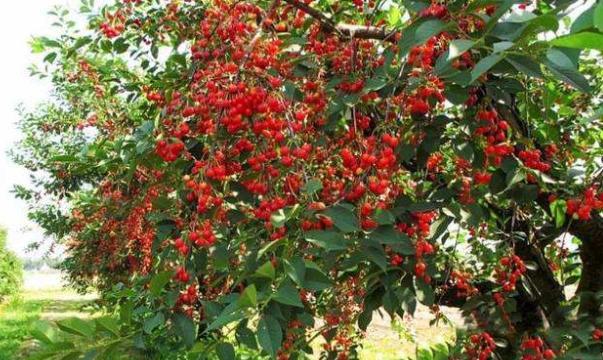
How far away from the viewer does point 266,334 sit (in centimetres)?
150

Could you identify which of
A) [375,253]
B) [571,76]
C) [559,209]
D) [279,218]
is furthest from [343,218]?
[559,209]

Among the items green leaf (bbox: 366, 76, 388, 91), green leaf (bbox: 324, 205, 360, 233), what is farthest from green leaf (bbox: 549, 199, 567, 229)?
green leaf (bbox: 324, 205, 360, 233)

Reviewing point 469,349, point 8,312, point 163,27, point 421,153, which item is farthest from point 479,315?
point 8,312

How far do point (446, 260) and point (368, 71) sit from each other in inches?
71.8

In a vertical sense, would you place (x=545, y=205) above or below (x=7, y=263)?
above

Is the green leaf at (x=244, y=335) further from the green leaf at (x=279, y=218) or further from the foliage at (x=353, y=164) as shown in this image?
the green leaf at (x=279, y=218)

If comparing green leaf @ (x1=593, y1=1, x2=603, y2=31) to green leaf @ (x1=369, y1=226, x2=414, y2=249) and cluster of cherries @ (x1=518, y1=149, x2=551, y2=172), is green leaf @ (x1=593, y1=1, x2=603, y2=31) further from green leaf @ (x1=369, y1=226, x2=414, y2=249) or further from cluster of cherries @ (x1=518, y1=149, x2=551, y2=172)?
cluster of cherries @ (x1=518, y1=149, x2=551, y2=172)

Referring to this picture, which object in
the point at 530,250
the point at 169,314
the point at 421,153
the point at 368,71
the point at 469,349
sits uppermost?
the point at 368,71

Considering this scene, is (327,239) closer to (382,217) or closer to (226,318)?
(382,217)

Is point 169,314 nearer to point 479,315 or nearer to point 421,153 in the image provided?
point 421,153

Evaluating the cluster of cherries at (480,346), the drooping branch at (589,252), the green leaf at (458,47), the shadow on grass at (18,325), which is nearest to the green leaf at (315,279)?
the green leaf at (458,47)

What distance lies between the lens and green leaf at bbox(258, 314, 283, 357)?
4.88 ft

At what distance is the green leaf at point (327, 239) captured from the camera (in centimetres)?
156

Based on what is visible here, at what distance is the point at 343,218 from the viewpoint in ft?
5.27
